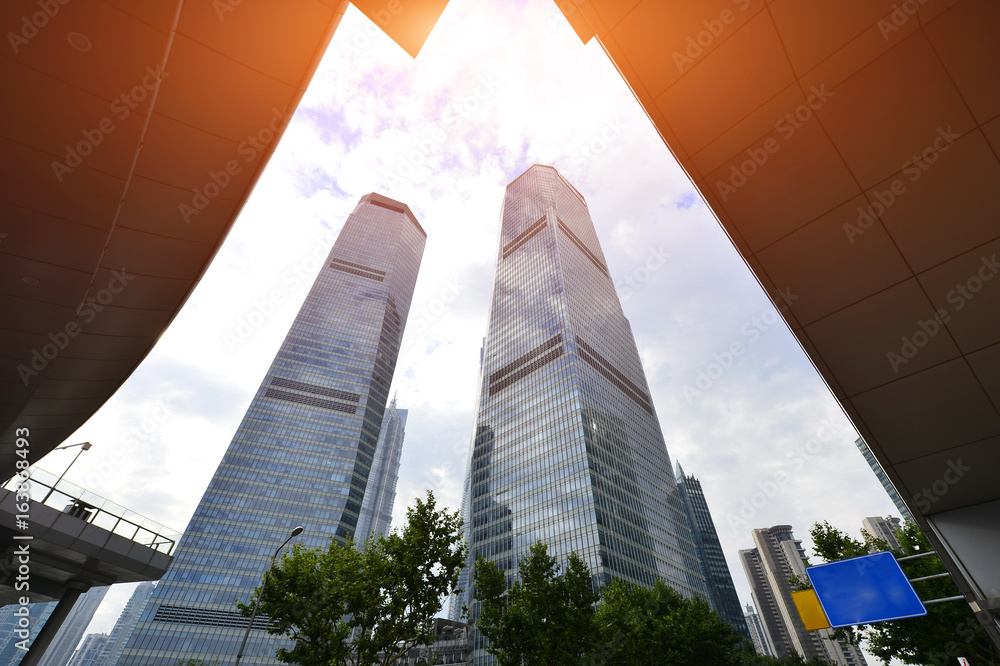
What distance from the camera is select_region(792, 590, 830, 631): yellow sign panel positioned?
8.16m

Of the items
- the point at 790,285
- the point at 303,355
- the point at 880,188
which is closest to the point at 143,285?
the point at 790,285

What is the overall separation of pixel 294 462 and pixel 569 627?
87033mm

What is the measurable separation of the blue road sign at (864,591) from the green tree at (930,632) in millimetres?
13188

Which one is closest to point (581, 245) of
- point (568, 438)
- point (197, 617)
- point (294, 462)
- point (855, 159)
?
point (568, 438)

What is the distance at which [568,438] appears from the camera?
72500 mm

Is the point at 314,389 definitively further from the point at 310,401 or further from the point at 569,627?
the point at 569,627

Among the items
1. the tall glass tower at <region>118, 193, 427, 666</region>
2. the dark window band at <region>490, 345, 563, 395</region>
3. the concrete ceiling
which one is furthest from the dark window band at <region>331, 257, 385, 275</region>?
the concrete ceiling

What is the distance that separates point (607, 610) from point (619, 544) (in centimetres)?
4105

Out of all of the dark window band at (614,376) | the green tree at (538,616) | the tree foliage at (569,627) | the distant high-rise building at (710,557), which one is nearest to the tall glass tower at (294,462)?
the green tree at (538,616)

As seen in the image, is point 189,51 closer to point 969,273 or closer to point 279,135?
point 279,135

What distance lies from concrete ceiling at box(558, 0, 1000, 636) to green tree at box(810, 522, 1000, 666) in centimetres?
1813

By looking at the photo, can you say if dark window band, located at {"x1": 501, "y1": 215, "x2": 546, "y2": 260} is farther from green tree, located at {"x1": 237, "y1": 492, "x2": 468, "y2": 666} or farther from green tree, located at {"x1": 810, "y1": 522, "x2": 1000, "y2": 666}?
green tree, located at {"x1": 237, "y1": 492, "x2": 468, "y2": 666}

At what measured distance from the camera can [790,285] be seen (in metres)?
5.05

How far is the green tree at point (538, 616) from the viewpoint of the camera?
63.9ft
